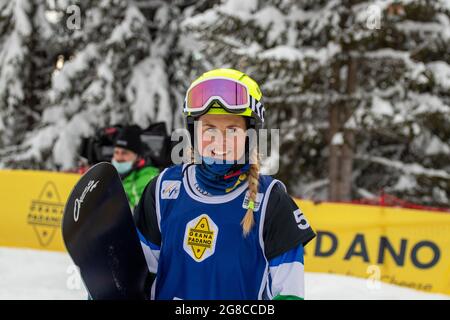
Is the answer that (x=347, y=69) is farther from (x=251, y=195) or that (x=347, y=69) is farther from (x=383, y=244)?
(x=251, y=195)

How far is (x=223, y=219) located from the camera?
6.99 feet

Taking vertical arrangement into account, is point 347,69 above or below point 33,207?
above

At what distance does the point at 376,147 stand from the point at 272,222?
526 inches

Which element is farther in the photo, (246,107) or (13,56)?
(13,56)

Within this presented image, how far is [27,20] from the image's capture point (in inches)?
614

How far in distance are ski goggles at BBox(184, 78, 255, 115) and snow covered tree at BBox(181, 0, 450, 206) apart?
848 cm

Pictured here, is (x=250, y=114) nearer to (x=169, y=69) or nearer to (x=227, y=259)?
(x=227, y=259)

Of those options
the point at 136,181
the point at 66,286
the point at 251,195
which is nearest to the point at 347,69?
the point at 136,181

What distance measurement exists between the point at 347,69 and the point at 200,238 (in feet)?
36.3

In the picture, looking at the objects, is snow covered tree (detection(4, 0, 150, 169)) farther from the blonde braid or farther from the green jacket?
the blonde braid

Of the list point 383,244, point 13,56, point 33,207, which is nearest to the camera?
point 383,244

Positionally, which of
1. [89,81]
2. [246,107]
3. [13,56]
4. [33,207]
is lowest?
[33,207]
